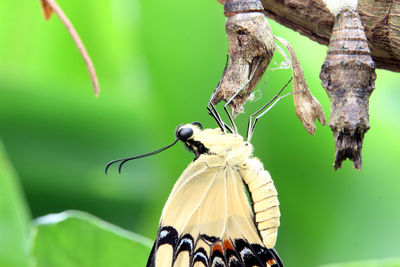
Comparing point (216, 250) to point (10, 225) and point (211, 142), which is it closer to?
point (211, 142)

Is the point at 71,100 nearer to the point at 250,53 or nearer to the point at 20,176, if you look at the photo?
the point at 20,176

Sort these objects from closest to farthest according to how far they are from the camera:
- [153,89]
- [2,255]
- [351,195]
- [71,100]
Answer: [2,255] < [351,195] < [153,89] < [71,100]

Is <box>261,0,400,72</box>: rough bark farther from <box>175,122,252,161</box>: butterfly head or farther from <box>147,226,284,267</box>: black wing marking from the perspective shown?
<box>147,226,284,267</box>: black wing marking

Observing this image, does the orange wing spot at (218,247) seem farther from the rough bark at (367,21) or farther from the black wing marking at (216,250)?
the rough bark at (367,21)

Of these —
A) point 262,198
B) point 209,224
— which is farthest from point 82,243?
point 262,198

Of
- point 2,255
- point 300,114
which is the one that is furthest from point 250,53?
point 2,255
